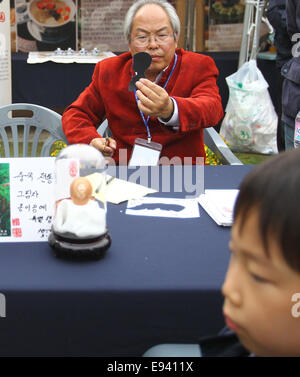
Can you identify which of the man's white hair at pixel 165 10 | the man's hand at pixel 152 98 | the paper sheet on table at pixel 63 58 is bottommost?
→ the man's hand at pixel 152 98

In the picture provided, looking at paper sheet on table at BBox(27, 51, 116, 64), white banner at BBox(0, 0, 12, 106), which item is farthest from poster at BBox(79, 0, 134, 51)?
white banner at BBox(0, 0, 12, 106)

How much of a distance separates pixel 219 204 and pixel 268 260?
0.91m

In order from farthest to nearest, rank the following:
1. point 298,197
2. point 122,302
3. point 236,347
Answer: point 122,302 → point 236,347 → point 298,197

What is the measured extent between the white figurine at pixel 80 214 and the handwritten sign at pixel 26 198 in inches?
4.5

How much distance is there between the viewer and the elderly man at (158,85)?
7.41ft

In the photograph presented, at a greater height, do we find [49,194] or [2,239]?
[49,194]

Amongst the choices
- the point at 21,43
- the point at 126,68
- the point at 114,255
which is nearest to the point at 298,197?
the point at 114,255

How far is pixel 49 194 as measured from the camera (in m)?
1.36

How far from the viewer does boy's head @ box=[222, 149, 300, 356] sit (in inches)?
26.1

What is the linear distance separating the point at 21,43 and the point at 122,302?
5.18 metres

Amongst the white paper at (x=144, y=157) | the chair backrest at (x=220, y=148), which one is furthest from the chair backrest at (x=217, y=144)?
the white paper at (x=144, y=157)

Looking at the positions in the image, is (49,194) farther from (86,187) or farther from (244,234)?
(244,234)

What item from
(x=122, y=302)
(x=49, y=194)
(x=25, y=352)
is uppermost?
(x=49, y=194)

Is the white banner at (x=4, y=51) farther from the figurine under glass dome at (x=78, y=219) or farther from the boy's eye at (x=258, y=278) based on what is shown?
the boy's eye at (x=258, y=278)
